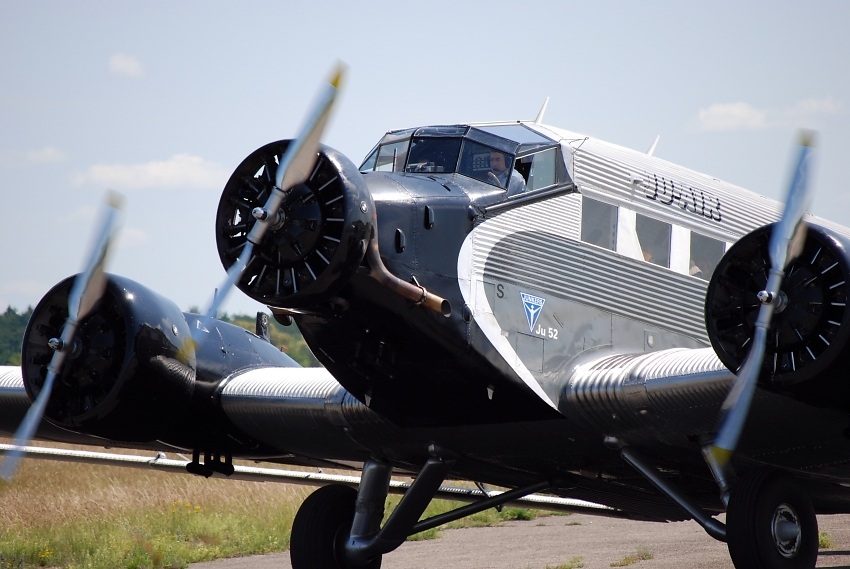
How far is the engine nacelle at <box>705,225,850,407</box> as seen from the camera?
330 inches

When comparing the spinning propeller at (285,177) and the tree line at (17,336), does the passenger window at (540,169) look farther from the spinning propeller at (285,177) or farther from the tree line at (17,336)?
the tree line at (17,336)

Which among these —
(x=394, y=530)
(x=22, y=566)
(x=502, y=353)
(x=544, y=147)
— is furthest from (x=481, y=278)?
(x=22, y=566)

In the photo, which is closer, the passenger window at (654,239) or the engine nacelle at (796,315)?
the engine nacelle at (796,315)

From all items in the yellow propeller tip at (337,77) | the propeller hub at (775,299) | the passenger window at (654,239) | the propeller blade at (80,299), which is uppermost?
the yellow propeller tip at (337,77)

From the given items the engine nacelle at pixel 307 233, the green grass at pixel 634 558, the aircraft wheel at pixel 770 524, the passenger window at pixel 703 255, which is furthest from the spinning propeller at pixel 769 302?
the green grass at pixel 634 558

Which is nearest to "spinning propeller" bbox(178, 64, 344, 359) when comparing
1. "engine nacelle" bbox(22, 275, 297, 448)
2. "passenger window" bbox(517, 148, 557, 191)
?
"passenger window" bbox(517, 148, 557, 191)

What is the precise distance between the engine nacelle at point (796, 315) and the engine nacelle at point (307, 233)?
9.00ft

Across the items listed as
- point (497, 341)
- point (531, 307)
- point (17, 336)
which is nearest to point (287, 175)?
point (497, 341)

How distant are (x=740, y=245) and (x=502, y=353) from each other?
2.26 m

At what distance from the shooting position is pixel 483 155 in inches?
411

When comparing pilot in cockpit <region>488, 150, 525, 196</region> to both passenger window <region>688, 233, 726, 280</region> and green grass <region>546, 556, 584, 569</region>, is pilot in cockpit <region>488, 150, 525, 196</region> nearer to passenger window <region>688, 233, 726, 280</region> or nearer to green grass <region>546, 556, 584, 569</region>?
passenger window <region>688, 233, 726, 280</region>

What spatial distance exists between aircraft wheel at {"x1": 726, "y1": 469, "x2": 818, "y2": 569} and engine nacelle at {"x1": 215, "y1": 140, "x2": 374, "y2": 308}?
3594 mm

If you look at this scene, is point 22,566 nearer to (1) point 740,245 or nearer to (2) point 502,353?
(2) point 502,353

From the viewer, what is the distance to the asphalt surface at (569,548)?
51.3 ft
